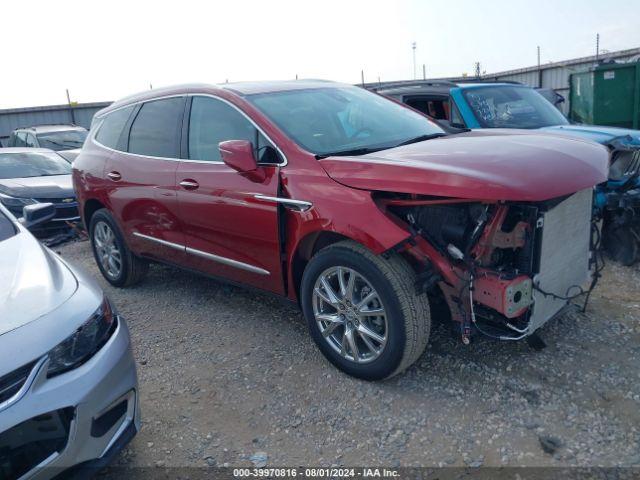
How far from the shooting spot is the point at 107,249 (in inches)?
204

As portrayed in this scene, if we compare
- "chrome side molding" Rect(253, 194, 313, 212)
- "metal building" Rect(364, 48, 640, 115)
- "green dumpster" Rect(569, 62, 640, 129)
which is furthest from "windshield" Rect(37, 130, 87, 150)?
"green dumpster" Rect(569, 62, 640, 129)

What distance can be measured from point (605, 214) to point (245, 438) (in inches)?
146

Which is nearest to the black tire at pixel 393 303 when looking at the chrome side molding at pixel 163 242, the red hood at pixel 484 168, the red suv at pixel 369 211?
the red suv at pixel 369 211

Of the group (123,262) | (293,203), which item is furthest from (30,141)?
(293,203)

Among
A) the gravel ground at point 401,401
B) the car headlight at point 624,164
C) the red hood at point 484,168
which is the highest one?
the red hood at point 484,168

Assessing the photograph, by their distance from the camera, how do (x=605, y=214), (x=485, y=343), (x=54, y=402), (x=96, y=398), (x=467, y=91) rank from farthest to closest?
(x=467, y=91) < (x=605, y=214) < (x=485, y=343) < (x=96, y=398) < (x=54, y=402)

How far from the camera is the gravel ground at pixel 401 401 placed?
2594mm

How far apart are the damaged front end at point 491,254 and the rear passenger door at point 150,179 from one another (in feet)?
6.30

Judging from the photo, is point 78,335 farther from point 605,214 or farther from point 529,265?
point 605,214

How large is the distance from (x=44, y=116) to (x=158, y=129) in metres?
17.0

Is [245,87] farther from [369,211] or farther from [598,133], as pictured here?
[598,133]

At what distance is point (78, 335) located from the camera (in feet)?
7.50

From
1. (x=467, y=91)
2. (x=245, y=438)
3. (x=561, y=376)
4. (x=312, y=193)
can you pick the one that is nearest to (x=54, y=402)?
(x=245, y=438)

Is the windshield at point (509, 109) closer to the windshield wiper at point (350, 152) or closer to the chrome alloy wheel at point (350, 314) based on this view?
the windshield wiper at point (350, 152)
